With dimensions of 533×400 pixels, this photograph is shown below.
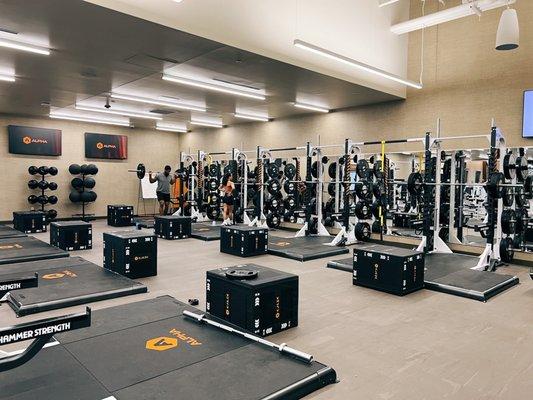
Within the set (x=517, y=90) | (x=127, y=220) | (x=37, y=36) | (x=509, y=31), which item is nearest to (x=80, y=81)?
(x=37, y=36)

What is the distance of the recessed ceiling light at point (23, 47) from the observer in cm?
535

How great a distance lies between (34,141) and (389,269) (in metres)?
10.8

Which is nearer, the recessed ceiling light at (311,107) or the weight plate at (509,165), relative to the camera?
the weight plate at (509,165)

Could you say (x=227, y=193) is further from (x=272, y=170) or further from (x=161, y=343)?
(x=161, y=343)

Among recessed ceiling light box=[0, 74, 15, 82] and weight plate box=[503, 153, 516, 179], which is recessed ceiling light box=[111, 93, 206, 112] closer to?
recessed ceiling light box=[0, 74, 15, 82]

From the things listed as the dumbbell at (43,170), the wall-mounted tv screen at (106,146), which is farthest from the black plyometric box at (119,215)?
the wall-mounted tv screen at (106,146)

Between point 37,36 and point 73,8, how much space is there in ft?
4.19

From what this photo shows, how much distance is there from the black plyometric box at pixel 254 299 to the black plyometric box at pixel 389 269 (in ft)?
5.14

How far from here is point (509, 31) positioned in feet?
15.1

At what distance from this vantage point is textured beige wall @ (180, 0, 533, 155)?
7203mm

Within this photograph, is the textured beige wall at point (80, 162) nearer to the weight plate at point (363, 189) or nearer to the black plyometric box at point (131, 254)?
the black plyometric box at point (131, 254)

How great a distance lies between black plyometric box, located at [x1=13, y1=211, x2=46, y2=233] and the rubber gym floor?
209 inches

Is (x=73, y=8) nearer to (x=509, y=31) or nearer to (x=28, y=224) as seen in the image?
(x=509, y=31)

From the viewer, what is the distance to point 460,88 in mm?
7918
